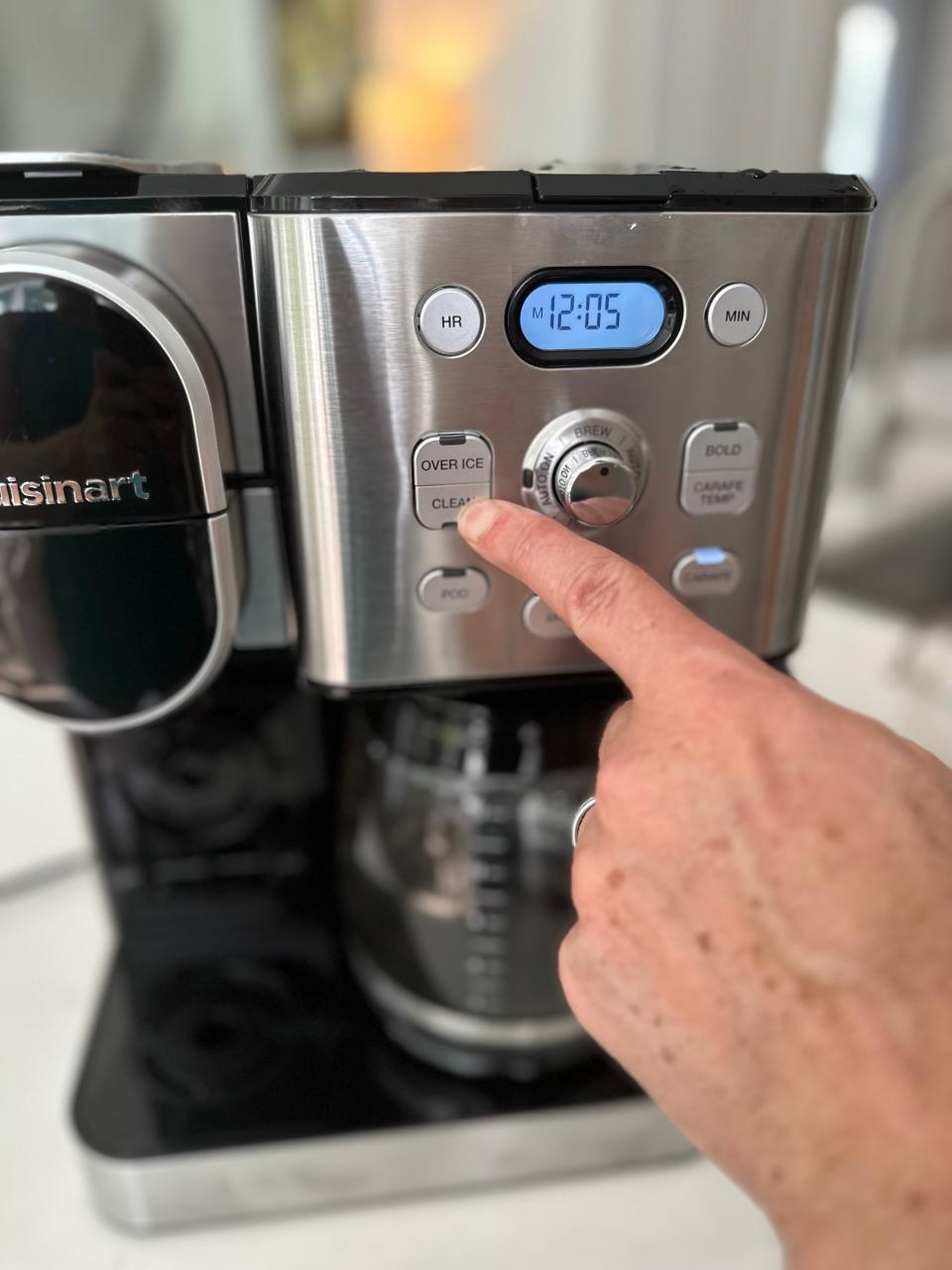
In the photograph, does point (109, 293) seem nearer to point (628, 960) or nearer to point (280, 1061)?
point (628, 960)

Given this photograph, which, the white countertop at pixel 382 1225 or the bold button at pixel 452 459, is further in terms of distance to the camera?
the white countertop at pixel 382 1225

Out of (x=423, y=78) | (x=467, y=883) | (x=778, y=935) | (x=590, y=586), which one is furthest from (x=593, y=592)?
(x=423, y=78)

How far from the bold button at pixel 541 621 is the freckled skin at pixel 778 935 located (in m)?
0.05

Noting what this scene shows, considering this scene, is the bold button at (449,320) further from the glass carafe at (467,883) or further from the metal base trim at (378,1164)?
the metal base trim at (378,1164)

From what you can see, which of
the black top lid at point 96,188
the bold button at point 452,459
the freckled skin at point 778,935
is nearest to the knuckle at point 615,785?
the freckled skin at point 778,935

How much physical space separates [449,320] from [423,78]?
76.0 inches

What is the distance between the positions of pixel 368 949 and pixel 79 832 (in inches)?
11.0

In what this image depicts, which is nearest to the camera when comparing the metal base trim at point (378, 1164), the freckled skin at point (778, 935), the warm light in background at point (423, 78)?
the freckled skin at point (778, 935)

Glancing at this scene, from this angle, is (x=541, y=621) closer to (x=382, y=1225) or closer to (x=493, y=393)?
(x=493, y=393)

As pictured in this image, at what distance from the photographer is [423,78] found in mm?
1899

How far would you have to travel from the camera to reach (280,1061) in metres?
0.45

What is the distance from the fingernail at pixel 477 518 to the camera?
0.29 m

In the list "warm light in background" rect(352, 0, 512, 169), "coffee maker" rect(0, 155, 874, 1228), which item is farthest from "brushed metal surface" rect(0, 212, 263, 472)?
"warm light in background" rect(352, 0, 512, 169)

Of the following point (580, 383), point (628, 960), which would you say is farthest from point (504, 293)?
point (628, 960)
